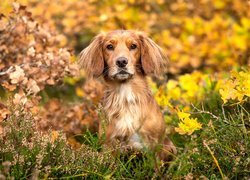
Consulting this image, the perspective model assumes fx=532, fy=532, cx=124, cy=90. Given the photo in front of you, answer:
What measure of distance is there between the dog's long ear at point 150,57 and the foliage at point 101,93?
320 millimetres

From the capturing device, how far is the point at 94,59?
4.74 metres

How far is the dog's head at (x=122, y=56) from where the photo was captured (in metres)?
4.48

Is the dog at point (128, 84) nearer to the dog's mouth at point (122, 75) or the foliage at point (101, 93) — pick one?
the dog's mouth at point (122, 75)

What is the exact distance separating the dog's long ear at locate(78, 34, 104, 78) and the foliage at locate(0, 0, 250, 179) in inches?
9.1

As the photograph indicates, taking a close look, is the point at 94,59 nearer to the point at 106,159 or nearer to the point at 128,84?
the point at 128,84

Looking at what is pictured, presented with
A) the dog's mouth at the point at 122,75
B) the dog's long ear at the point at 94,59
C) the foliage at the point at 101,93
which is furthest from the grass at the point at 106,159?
the dog's long ear at the point at 94,59

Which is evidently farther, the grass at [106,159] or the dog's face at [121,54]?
the dog's face at [121,54]

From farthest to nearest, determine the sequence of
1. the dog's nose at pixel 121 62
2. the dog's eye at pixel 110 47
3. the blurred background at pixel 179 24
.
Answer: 1. the blurred background at pixel 179 24
2. the dog's eye at pixel 110 47
3. the dog's nose at pixel 121 62

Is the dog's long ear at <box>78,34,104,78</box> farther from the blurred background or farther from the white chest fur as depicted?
the blurred background

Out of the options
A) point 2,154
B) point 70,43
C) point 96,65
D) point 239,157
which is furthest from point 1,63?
point 70,43

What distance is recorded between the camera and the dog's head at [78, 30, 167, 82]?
4477mm

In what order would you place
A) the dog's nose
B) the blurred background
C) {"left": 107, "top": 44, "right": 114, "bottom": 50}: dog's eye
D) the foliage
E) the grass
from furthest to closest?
the blurred background
{"left": 107, "top": 44, "right": 114, "bottom": 50}: dog's eye
the dog's nose
the foliage
the grass

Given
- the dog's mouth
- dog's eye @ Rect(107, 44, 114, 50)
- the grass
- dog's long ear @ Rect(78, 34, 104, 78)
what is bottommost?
the grass

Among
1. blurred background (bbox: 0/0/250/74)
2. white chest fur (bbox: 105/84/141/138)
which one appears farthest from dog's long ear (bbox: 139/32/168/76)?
blurred background (bbox: 0/0/250/74)
